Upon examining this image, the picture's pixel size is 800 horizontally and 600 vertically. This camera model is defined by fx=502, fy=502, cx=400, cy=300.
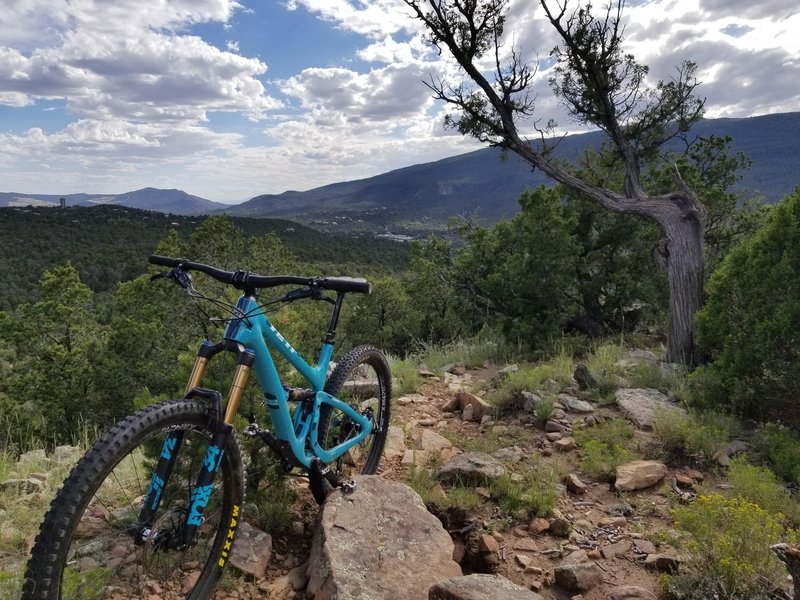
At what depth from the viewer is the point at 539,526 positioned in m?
3.40

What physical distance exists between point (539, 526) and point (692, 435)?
190 cm

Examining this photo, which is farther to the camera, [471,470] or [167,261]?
[471,470]

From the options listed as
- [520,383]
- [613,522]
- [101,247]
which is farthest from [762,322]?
[101,247]

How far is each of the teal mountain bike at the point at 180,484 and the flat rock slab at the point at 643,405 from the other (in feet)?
11.7

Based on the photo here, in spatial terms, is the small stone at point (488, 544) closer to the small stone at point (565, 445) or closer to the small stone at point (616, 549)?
the small stone at point (616, 549)

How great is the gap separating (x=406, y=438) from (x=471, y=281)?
827cm

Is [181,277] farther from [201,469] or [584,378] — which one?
[584,378]

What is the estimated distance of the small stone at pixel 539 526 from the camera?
3.39 m

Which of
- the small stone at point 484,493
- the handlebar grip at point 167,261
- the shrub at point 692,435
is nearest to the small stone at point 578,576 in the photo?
the small stone at point 484,493

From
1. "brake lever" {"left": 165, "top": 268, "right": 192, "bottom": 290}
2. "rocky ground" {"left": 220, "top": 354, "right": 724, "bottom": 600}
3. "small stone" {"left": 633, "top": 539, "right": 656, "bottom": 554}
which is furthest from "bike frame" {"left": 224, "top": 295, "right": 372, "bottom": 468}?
"small stone" {"left": 633, "top": 539, "right": 656, "bottom": 554}

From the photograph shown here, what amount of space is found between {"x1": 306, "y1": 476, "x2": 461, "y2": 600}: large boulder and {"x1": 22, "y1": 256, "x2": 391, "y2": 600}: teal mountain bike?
38 centimetres

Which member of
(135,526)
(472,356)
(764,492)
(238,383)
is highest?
(238,383)

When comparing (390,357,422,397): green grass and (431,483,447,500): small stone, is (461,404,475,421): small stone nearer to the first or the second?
(390,357,422,397): green grass

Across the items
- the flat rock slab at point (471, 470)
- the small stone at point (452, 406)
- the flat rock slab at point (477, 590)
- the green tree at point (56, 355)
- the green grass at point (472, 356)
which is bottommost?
the green tree at point (56, 355)
